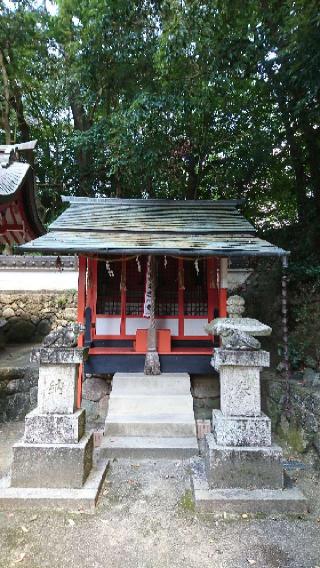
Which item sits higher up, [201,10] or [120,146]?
[201,10]

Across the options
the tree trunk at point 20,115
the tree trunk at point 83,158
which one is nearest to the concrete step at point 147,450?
the tree trunk at point 83,158

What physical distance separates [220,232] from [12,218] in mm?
4894

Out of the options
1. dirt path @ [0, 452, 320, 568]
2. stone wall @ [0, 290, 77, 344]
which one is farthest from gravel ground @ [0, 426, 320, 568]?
stone wall @ [0, 290, 77, 344]

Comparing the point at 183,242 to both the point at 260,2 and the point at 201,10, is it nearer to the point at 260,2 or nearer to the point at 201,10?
the point at 201,10

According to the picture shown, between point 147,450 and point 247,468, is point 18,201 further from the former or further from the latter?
point 247,468

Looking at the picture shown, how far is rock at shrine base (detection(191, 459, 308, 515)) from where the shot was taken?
3.68 metres

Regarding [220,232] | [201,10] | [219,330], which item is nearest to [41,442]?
[219,330]

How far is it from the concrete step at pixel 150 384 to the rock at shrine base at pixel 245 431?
2665 millimetres

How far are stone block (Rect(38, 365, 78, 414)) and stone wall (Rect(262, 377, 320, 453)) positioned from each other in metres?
3.93

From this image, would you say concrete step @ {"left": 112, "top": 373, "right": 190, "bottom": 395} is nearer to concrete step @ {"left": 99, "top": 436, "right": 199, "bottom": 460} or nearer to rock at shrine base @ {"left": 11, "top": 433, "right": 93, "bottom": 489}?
concrete step @ {"left": 99, "top": 436, "right": 199, "bottom": 460}

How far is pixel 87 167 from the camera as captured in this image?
15.1m

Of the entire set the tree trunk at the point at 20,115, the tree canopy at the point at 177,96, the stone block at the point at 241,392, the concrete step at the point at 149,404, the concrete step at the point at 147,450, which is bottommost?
the concrete step at the point at 147,450

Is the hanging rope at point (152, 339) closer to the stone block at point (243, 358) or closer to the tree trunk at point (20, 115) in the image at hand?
the stone block at point (243, 358)

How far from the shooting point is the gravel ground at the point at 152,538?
2998 millimetres
